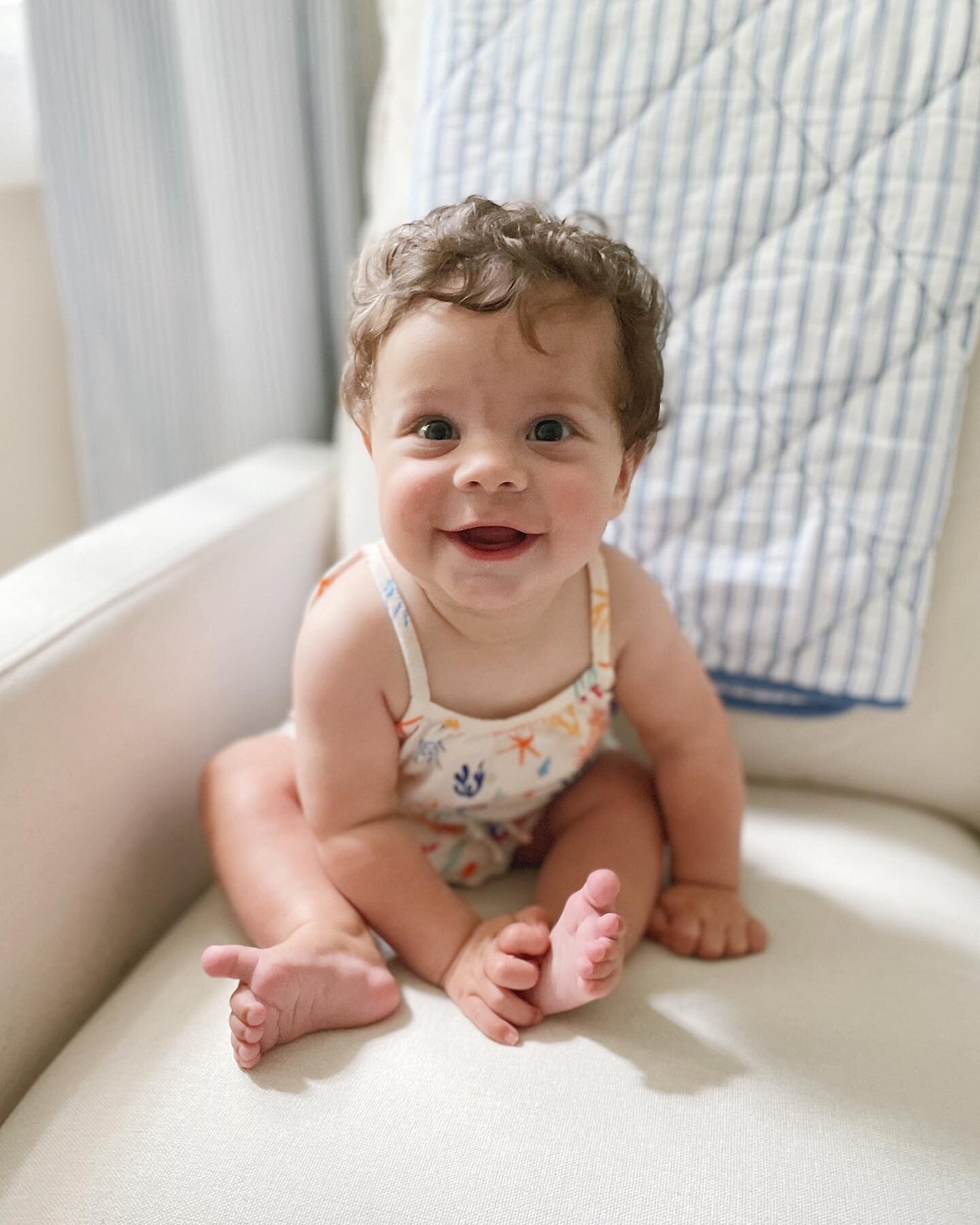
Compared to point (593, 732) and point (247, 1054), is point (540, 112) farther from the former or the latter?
point (247, 1054)

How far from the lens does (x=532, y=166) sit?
0.90 m

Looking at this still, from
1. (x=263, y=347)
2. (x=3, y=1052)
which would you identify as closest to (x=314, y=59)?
(x=263, y=347)

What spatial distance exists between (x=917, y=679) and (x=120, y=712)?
65cm

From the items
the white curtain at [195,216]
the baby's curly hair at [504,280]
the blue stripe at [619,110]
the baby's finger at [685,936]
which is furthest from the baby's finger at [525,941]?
the white curtain at [195,216]

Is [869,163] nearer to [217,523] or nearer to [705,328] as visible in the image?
[705,328]

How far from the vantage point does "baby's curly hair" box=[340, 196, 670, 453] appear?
65cm

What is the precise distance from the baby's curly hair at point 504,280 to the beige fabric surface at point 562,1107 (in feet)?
1.25

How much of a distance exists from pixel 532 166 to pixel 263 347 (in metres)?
0.39

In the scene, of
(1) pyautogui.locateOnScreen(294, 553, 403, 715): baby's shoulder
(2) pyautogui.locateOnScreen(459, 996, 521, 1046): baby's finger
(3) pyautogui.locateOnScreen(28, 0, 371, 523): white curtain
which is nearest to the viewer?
(2) pyautogui.locateOnScreen(459, 996, 521, 1046): baby's finger

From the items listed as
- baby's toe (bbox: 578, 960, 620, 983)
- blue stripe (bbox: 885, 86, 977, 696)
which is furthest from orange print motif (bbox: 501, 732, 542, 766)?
blue stripe (bbox: 885, 86, 977, 696)

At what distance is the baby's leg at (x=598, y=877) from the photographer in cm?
64

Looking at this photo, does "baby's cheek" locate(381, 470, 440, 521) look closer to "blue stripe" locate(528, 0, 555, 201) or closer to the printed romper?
the printed romper

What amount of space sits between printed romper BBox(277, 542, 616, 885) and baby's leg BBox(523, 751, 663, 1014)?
4 cm

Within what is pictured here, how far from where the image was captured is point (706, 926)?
76cm
